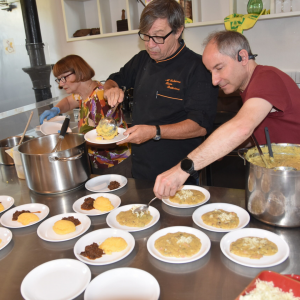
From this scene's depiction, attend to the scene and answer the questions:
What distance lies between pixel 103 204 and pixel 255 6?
2.63 meters

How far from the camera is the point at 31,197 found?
170cm

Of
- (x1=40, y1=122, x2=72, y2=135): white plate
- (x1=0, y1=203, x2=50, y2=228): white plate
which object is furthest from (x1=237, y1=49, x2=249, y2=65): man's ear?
(x1=40, y1=122, x2=72, y2=135): white plate

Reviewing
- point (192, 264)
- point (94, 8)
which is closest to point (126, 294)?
point (192, 264)

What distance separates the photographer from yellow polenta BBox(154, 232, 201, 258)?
109 cm

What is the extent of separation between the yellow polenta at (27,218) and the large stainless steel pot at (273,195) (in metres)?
1.02

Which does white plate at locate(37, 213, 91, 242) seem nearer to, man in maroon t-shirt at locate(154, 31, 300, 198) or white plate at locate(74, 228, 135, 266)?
white plate at locate(74, 228, 135, 266)

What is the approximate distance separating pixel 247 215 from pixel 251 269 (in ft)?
1.06

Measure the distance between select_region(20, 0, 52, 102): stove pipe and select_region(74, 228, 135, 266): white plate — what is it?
336 centimetres

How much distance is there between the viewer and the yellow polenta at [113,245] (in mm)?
1144

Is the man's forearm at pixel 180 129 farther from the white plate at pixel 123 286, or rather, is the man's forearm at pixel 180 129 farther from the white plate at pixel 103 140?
the white plate at pixel 123 286

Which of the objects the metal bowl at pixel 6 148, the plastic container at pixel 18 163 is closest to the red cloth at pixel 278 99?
the plastic container at pixel 18 163

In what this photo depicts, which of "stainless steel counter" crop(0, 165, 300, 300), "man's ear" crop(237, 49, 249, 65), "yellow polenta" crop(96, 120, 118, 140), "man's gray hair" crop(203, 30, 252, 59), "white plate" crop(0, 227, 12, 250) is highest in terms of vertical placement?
"man's gray hair" crop(203, 30, 252, 59)

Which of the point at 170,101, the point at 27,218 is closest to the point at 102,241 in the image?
the point at 27,218

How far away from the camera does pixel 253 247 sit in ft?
3.52
